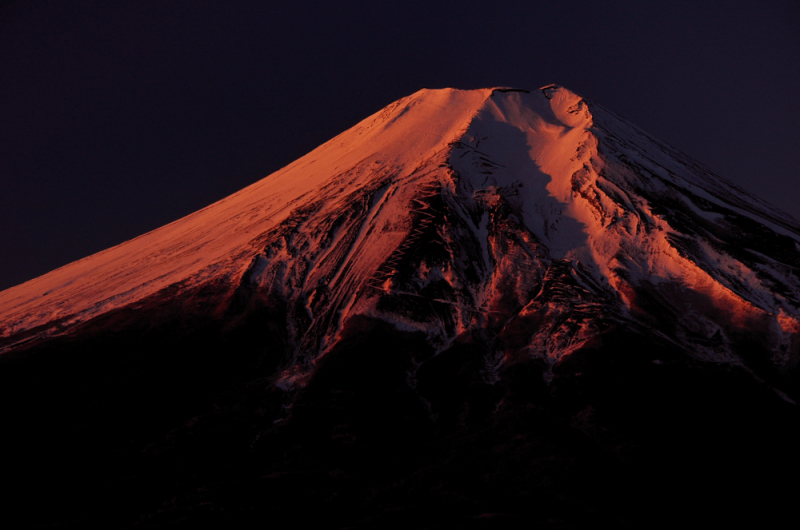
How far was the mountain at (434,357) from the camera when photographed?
119 feet

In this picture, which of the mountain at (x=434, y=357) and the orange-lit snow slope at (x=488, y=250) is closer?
the mountain at (x=434, y=357)

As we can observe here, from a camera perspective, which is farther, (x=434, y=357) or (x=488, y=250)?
(x=488, y=250)

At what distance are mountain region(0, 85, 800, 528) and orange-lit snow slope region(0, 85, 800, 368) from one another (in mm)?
347

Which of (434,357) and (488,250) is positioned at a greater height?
(488,250)

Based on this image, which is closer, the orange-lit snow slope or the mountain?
the mountain

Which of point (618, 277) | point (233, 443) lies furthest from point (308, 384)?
point (618, 277)

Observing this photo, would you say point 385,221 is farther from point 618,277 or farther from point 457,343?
point 618,277

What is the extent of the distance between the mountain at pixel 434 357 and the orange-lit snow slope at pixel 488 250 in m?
0.35

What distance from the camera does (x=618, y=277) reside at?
5719 centimetres

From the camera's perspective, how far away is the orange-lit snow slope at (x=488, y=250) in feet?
173

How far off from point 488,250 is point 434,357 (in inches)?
681

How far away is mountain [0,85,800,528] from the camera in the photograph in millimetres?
36344

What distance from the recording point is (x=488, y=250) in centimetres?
6300

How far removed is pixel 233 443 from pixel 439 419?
16.0 meters
